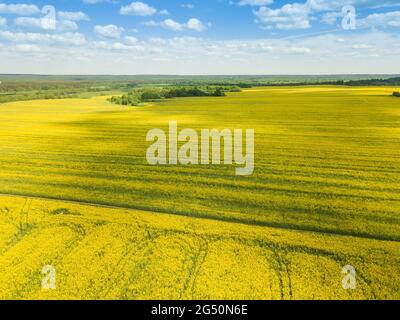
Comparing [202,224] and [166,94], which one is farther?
[166,94]

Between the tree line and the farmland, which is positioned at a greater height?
the tree line

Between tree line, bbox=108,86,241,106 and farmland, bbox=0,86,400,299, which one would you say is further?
tree line, bbox=108,86,241,106

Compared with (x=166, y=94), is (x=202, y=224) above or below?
below

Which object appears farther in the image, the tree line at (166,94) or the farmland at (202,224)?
the tree line at (166,94)

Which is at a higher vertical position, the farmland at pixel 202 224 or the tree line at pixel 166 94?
the tree line at pixel 166 94

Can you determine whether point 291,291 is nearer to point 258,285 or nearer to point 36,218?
point 258,285

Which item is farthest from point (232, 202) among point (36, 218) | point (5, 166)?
point (5, 166)

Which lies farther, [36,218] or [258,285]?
[36,218]
